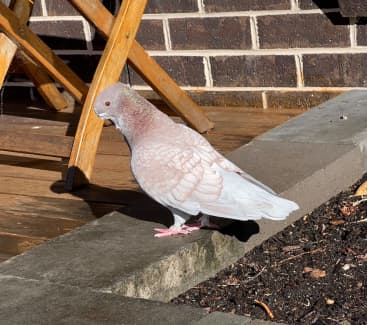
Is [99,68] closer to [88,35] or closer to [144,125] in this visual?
[144,125]

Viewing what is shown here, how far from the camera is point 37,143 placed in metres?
4.06

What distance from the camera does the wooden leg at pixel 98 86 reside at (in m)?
3.66

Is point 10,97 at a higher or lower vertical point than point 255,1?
lower

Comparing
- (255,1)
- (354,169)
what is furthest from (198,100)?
(354,169)

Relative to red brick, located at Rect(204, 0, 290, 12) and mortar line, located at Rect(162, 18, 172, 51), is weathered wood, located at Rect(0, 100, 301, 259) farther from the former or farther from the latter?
red brick, located at Rect(204, 0, 290, 12)

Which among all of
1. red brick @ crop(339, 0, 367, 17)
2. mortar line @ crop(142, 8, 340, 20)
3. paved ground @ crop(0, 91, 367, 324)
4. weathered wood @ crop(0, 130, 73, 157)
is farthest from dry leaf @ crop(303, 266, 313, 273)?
mortar line @ crop(142, 8, 340, 20)

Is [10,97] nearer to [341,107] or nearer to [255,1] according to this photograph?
[255,1]

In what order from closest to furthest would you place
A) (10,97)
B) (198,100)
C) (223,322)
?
(223,322) → (198,100) → (10,97)

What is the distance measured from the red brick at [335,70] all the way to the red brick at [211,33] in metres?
0.33

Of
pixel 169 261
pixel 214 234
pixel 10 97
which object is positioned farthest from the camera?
pixel 10 97

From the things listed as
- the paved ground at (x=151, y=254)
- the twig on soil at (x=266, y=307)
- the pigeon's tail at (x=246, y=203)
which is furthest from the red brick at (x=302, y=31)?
the twig on soil at (x=266, y=307)

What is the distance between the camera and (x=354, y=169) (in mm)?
3461

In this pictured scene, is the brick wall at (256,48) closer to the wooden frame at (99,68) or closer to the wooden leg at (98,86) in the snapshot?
the wooden frame at (99,68)

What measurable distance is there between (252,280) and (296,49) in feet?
6.73
